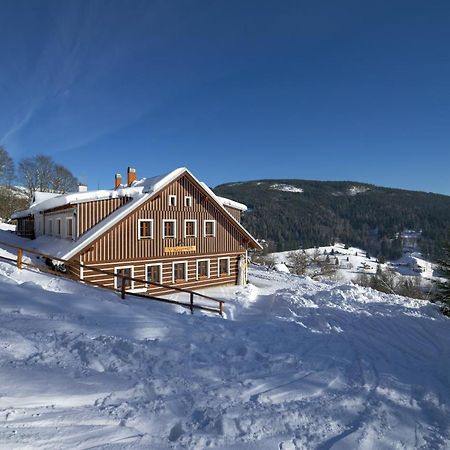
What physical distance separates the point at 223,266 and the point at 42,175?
116ft

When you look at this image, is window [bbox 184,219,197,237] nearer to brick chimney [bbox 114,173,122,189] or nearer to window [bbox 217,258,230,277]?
window [bbox 217,258,230,277]

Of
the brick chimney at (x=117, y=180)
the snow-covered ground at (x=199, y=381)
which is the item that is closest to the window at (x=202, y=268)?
the brick chimney at (x=117, y=180)

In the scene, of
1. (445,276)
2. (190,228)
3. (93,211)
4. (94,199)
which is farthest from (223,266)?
(445,276)

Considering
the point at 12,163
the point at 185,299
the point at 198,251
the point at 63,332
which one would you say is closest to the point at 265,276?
the point at 198,251

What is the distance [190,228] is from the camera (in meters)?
21.8

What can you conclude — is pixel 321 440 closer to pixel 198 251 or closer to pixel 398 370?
pixel 398 370

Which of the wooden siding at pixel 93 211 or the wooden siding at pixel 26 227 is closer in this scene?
the wooden siding at pixel 93 211

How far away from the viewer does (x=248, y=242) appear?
83.5 ft

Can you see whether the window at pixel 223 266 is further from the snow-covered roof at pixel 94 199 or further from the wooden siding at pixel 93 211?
the wooden siding at pixel 93 211

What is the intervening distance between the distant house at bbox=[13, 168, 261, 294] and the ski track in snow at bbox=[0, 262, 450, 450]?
761 centimetres

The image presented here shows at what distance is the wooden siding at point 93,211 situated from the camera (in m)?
18.1

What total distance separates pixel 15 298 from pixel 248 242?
18.3 m

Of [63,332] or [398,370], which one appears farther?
[398,370]

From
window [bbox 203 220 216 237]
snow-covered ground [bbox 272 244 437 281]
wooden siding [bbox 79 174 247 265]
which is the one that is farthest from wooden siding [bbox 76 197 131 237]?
snow-covered ground [bbox 272 244 437 281]
